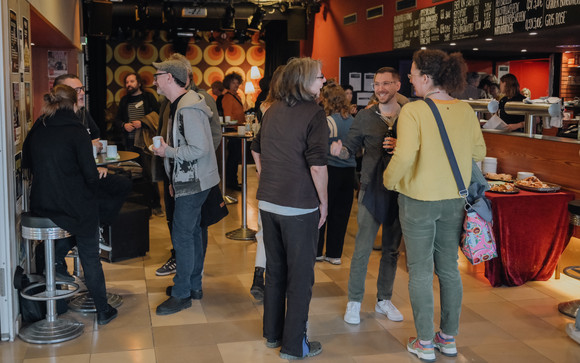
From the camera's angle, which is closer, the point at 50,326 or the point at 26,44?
the point at 50,326

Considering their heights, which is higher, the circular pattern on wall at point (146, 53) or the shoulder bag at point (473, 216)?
the circular pattern on wall at point (146, 53)

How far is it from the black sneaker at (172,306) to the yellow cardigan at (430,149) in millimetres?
1722

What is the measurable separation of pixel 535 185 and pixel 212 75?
9.87 meters

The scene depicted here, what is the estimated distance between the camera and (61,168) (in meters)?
3.57

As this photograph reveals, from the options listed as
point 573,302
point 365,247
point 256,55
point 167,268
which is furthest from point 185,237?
point 256,55

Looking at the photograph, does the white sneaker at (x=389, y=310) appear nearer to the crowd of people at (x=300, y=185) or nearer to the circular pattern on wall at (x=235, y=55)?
the crowd of people at (x=300, y=185)

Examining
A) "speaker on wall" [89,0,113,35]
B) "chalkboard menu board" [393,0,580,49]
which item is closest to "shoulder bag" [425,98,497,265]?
"chalkboard menu board" [393,0,580,49]

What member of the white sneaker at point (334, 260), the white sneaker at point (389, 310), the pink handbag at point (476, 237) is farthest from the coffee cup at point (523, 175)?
the pink handbag at point (476, 237)

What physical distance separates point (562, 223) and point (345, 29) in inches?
222

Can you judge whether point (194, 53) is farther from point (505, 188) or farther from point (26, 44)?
point (505, 188)

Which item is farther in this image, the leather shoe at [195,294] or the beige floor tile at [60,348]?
the leather shoe at [195,294]

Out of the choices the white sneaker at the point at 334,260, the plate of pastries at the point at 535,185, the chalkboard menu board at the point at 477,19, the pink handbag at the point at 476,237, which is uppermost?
the chalkboard menu board at the point at 477,19

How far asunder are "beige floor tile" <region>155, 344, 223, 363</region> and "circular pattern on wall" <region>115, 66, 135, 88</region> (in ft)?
34.4

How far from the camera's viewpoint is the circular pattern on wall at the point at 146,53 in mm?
13289
